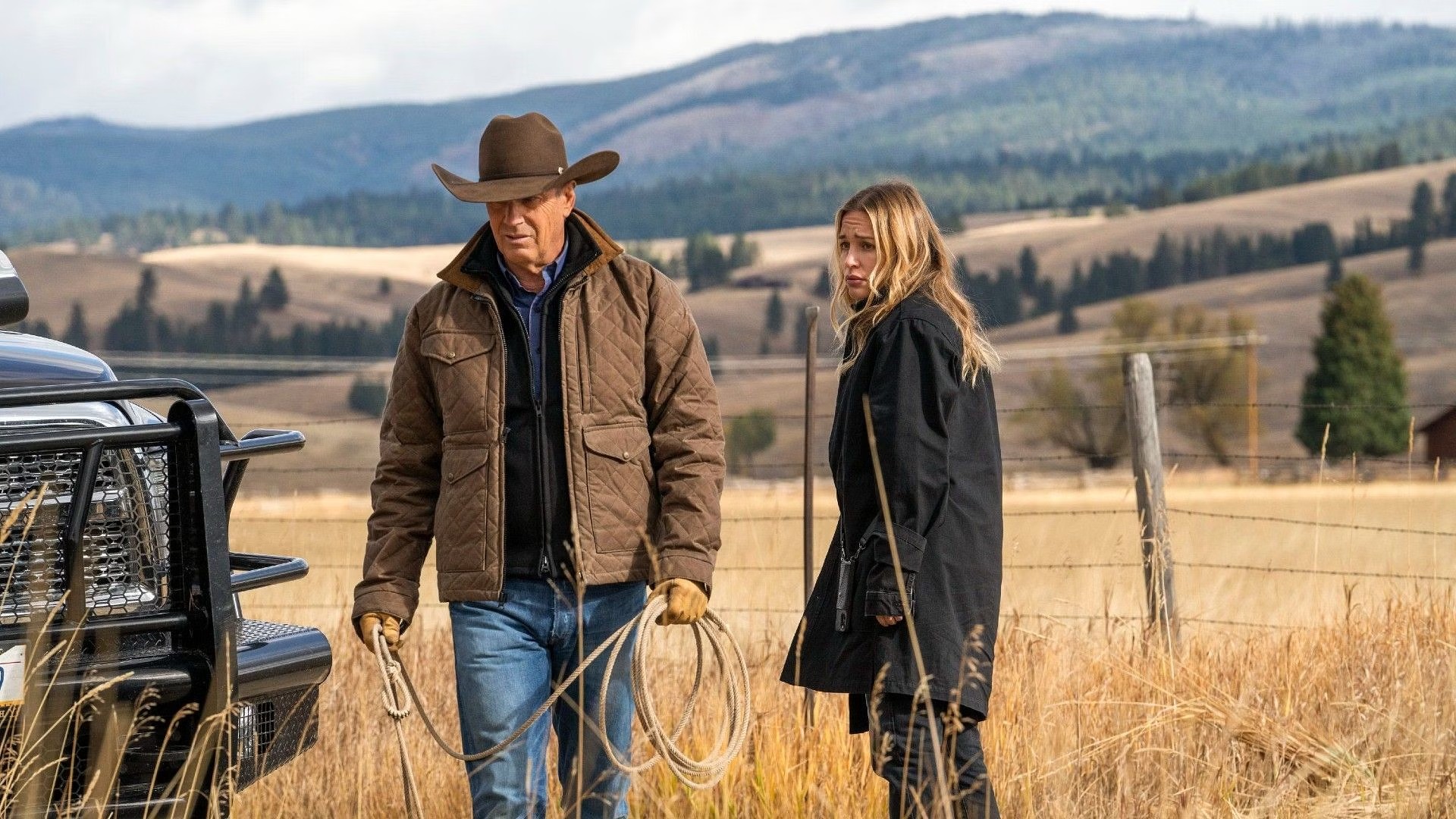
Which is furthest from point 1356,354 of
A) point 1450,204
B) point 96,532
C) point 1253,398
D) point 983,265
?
point 96,532

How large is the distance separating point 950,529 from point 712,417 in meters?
0.60

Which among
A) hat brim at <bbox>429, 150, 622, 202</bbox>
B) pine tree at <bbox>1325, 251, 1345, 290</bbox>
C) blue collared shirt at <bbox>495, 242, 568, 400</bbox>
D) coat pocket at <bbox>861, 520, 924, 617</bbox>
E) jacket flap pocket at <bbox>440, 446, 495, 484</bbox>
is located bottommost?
pine tree at <bbox>1325, 251, 1345, 290</bbox>

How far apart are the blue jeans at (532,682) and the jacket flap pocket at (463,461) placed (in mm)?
252

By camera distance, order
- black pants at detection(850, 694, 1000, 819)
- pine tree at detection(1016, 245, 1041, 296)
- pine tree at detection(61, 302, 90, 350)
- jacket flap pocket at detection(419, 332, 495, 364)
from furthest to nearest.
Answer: pine tree at detection(1016, 245, 1041, 296) → pine tree at detection(61, 302, 90, 350) → jacket flap pocket at detection(419, 332, 495, 364) → black pants at detection(850, 694, 1000, 819)

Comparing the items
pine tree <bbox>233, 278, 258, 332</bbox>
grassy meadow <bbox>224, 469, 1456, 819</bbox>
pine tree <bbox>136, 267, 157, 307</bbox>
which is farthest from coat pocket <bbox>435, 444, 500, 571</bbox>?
pine tree <bbox>233, 278, 258, 332</bbox>

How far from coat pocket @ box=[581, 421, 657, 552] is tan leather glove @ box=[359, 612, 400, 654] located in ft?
1.67

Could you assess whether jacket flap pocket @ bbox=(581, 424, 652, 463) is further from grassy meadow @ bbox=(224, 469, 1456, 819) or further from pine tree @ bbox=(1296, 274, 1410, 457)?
pine tree @ bbox=(1296, 274, 1410, 457)

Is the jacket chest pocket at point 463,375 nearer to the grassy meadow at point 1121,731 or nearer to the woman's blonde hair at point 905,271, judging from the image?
the woman's blonde hair at point 905,271

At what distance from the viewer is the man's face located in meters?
3.59

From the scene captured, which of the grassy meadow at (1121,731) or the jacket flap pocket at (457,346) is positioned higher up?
the jacket flap pocket at (457,346)

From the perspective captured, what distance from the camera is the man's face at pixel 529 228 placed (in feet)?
11.8

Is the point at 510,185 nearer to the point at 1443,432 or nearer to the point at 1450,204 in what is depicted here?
the point at 1443,432

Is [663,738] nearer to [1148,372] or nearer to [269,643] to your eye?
[269,643]

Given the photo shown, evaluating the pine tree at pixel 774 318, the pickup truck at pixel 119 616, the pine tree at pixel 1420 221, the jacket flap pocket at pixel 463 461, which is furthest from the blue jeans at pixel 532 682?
the pine tree at pixel 1420 221
